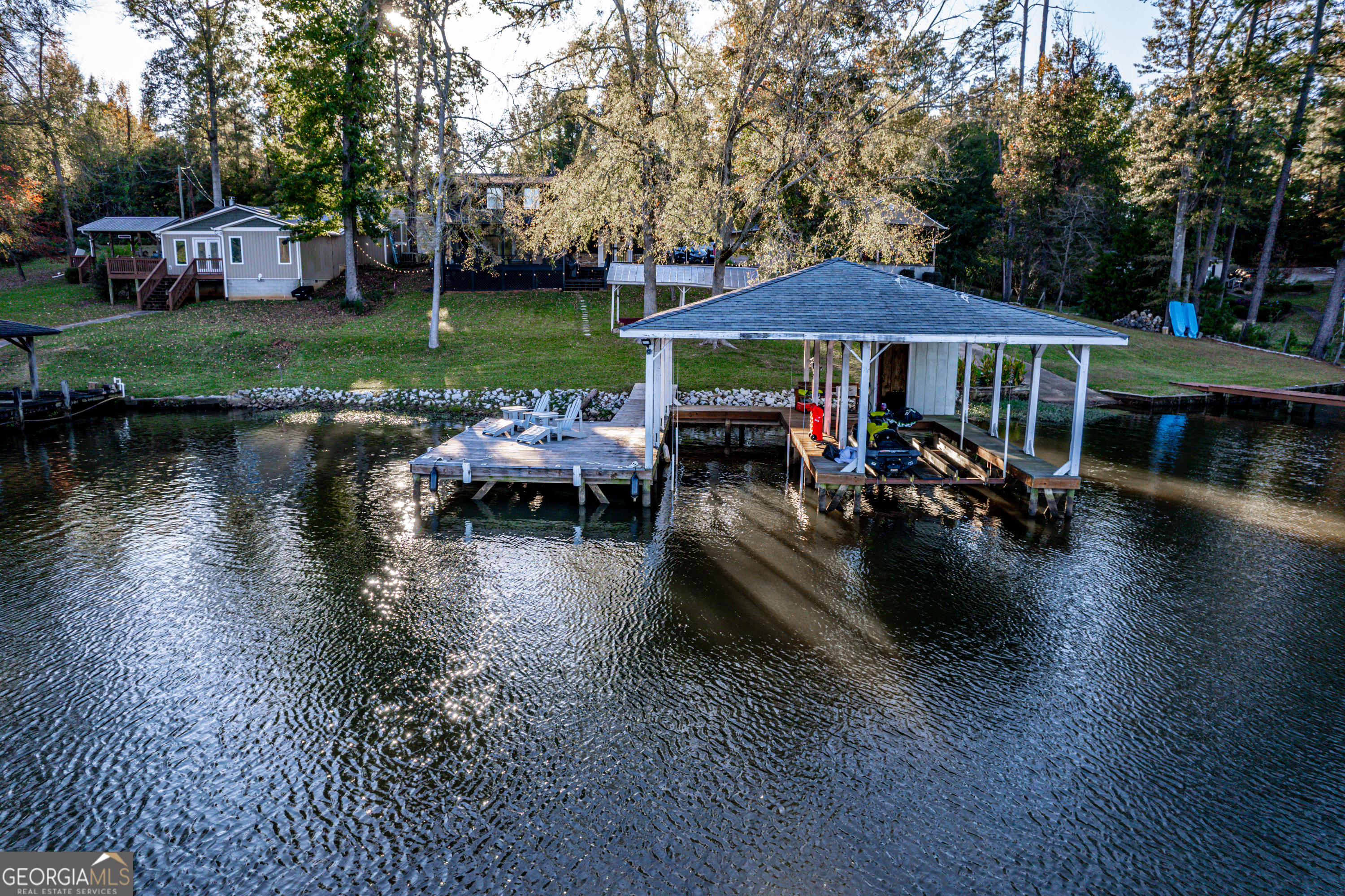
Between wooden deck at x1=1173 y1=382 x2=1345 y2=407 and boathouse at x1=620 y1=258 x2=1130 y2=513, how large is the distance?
14.6 metres

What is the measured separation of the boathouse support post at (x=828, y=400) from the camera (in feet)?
56.6

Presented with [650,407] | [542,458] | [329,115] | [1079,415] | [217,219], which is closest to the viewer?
[1079,415]

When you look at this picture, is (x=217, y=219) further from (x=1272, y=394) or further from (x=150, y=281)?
(x=1272, y=394)

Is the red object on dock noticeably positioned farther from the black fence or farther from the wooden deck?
the black fence

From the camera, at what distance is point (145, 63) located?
42.5m

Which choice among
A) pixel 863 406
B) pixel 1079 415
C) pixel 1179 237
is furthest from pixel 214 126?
pixel 1179 237

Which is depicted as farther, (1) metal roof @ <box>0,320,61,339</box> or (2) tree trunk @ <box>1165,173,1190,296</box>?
(2) tree trunk @ <box>1165,173,1190,296</box>

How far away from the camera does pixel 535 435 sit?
1714 cm

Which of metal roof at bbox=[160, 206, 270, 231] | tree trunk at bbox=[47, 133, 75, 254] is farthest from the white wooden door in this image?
tree trunk at bbox=[47, 133, 75, 254]

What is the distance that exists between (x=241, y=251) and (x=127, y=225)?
10.4 m

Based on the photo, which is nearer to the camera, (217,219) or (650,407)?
(650,407)

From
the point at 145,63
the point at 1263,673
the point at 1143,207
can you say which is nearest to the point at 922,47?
the point at 1263,673

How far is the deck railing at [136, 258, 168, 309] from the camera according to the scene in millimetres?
34562

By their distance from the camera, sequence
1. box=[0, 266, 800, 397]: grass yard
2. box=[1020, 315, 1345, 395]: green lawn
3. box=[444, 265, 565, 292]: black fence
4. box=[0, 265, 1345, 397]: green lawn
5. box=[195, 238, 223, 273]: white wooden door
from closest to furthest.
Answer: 1. box=[0, 266, 800, 397]: grass yard
2. box=[0, 265, 1345, 397]: green lawn
3. box=[1020, 315, 1345, 395]: green lawn
4. box=[195, 238, 223, 273]: white wooden door
5. box=[444, 265, 565, 292]: black fence
